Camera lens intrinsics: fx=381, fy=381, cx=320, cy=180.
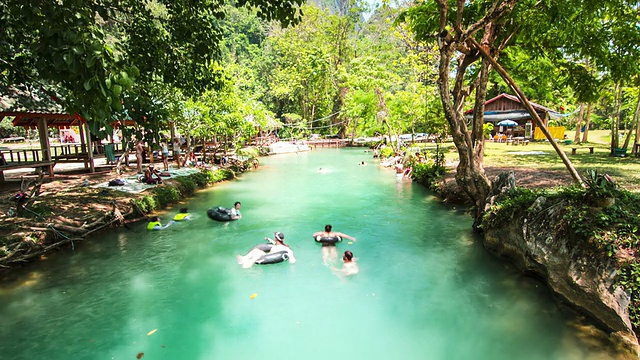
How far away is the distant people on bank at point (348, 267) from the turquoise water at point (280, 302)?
149 millimetres

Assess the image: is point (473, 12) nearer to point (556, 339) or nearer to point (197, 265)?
point (556, 339)

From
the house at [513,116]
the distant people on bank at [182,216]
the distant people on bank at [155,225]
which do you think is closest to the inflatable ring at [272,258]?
the distant people on bank at [155,225]

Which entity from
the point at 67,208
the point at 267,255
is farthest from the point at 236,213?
the point at 67,208

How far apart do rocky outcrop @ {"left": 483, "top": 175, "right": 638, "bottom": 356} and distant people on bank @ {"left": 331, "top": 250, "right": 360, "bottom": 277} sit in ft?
11.7

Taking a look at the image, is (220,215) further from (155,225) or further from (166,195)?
(166,195)

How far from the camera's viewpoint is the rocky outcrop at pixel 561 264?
5613 millimetres

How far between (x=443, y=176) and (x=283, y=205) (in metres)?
7.14

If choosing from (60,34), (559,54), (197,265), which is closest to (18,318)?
(197,265)

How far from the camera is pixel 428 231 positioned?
1157 centimetres

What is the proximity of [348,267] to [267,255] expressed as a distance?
6.52 feet

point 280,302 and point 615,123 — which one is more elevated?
point 615,123

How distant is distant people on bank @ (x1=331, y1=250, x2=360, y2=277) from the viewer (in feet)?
28.2

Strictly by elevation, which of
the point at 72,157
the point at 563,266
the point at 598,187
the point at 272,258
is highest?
the point at 72,157

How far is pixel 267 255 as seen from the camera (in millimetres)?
9250
